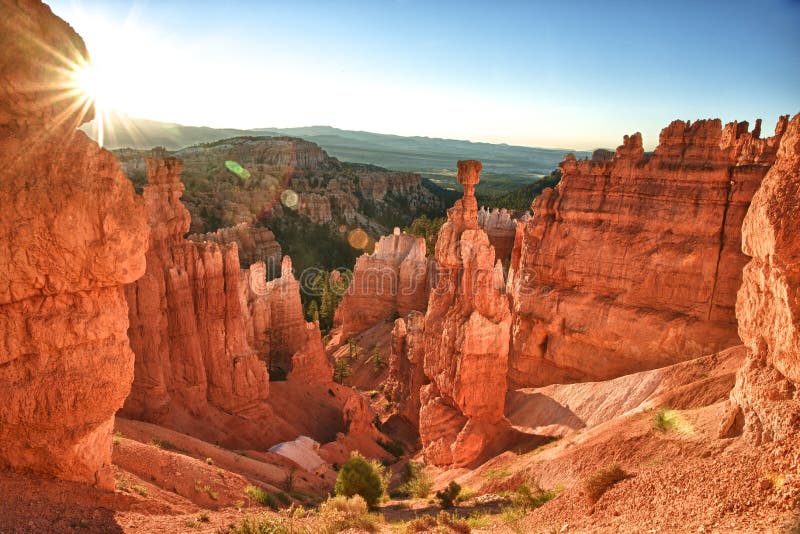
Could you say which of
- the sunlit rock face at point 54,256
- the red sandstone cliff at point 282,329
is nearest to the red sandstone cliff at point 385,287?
the red sandstone cliff at point 282,329

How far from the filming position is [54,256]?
825 centimetres

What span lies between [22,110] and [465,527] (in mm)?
10941

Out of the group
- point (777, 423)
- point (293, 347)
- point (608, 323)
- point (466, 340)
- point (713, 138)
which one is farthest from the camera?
point (293, 347)

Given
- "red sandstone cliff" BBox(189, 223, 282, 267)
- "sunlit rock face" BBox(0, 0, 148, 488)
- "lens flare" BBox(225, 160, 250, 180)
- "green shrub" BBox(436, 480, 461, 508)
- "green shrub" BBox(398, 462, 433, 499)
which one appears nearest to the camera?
"sunlit rock face" BBox(0, 0, 148, 488)

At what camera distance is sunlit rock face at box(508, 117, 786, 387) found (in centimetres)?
2209

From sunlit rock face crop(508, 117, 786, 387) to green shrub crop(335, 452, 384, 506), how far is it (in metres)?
13.4

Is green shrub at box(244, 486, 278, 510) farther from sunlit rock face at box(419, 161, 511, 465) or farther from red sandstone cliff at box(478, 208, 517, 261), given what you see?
red sandstone cliff at box(478, 208, 517, 261)

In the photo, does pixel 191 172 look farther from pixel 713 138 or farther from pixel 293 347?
pixel 713 138

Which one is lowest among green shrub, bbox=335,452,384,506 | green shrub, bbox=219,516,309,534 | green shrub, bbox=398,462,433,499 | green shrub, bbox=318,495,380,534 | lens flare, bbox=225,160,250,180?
green shrub, bbox=398,462,433,499

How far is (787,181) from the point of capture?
316 inches

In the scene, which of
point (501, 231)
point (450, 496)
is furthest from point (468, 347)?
point (501, 231)

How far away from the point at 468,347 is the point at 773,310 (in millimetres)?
12144

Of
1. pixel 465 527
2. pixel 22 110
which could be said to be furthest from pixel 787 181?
pixel 22 110

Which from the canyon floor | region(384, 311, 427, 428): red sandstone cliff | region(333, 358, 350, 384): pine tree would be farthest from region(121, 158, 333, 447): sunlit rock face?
region(333, 358, 350, 384): pine tree
